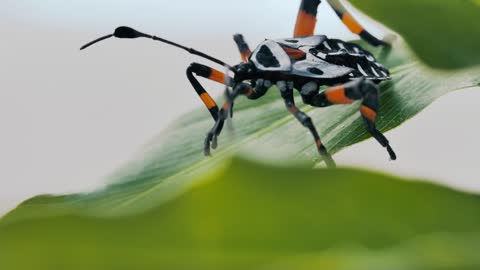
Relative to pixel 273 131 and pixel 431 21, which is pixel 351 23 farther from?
pixel 431 21

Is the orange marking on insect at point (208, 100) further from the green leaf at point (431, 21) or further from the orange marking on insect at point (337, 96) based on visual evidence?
the green leaf at point (431, 21)

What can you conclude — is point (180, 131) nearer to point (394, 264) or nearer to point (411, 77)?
point (411, 77)

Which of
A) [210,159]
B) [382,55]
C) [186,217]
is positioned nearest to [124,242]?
A: [186,217]

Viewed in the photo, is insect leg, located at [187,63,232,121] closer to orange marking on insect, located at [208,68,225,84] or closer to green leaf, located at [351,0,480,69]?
orange marking on insect, located at [208,68,225,84]

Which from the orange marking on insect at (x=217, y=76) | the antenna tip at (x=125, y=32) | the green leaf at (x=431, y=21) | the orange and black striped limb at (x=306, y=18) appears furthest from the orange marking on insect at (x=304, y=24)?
the green leaf at (x=431, y=21)

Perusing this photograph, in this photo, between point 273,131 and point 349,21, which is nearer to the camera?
point 273,131

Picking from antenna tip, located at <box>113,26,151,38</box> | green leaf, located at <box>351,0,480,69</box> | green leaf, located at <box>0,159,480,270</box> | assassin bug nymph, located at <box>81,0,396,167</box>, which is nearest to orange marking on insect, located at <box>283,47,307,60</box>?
assassin bug nymph, located at <box>81,0,396,167</box>

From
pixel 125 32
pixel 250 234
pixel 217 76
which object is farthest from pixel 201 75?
pixel 250 234
